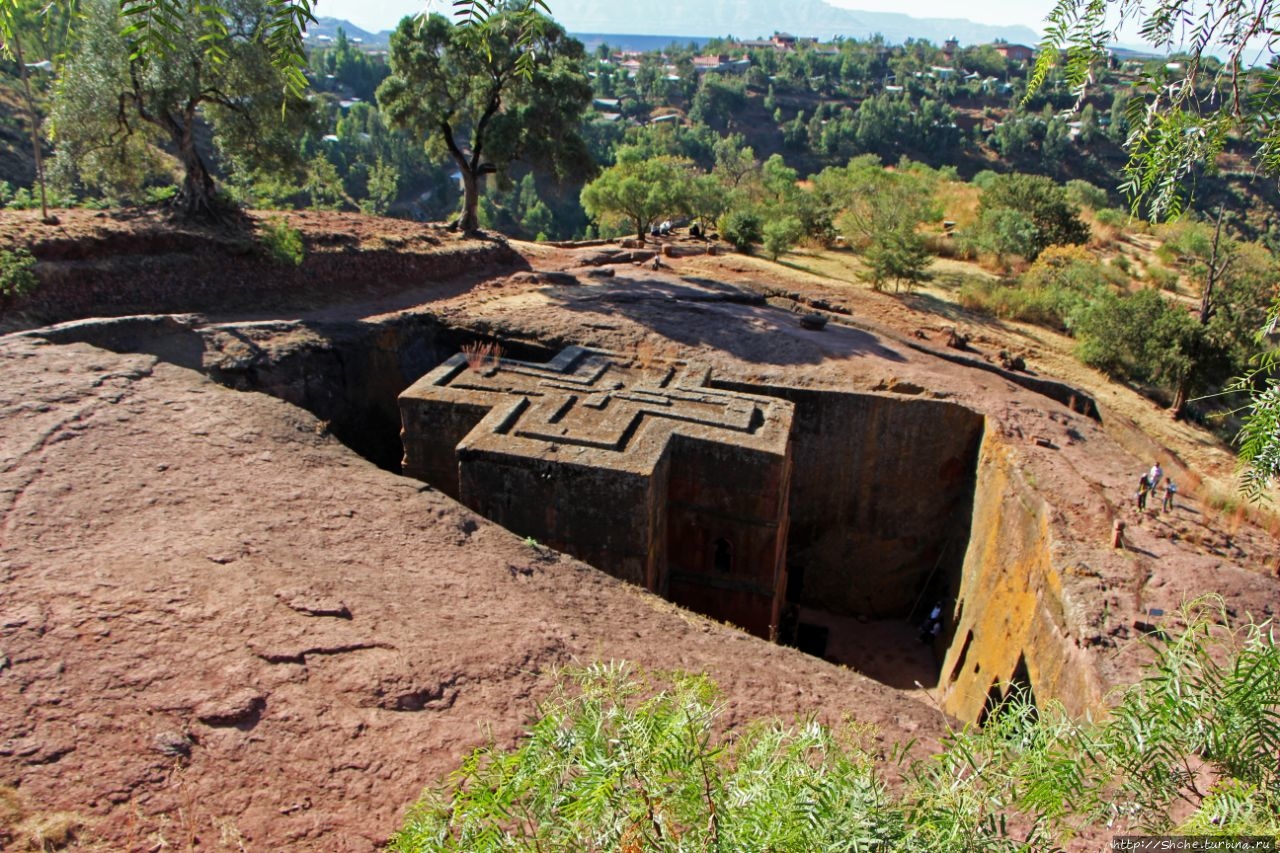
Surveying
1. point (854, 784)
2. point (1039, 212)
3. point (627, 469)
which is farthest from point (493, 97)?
point (854, 784)

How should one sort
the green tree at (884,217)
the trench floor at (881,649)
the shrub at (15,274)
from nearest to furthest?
the trench floor at (881,649)
the shrub at (15,274)
the green tree at (884,217)

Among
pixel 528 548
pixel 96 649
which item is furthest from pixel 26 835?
pixel 528 548

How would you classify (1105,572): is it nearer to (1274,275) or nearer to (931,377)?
(931,377)

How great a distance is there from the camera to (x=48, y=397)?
22.4 ft

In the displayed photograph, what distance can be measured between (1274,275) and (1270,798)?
1905 centimetres

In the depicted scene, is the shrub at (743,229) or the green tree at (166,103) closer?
the green tree at (166,103)

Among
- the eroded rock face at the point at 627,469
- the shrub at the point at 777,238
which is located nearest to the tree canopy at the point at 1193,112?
the eroded rock face at the point at 627,469

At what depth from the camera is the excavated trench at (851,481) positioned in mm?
9016

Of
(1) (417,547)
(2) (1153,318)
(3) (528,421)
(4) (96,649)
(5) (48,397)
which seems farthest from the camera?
(2) (1153,318)

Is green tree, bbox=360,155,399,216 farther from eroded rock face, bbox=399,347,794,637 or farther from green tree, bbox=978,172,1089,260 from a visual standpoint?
eroded rock face, bbox=399,347,794,637

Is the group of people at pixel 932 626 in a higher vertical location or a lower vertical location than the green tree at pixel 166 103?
lower

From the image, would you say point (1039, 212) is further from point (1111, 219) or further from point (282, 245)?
point (282, 245)

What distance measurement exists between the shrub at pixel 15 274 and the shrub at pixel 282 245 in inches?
131

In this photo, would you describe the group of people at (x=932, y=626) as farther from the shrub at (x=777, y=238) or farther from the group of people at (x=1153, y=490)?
the shrub at (x=777, y=238)
